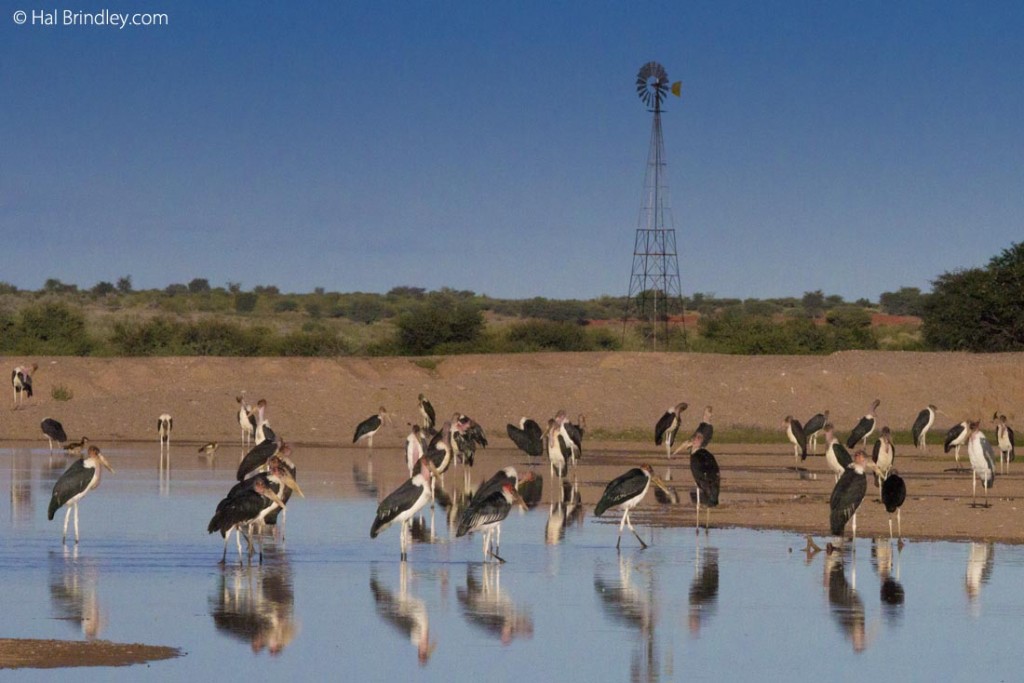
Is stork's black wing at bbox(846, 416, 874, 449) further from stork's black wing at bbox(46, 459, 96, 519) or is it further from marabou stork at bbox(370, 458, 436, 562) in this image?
stork's black wing at bbox(46, 459, 96, 519)

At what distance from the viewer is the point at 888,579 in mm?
15438

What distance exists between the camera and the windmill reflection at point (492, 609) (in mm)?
12656

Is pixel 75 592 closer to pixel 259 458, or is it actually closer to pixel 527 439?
pixel 259 458

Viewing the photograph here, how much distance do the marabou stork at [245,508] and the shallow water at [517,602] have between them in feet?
1.28

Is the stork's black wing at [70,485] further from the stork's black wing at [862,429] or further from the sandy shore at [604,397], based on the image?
the stork's black wing at [862,429]

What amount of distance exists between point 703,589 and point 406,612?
2.90 meters

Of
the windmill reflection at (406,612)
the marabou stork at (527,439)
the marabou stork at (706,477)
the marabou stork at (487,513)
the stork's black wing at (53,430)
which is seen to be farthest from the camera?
the stork's black wing at (53,430)

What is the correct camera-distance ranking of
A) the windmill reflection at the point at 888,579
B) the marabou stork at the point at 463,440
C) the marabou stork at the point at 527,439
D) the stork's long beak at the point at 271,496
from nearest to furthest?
1. the windmill reflection at the point at 888,579
2. the stork's long beak at the point at 271,496
3. the marabou stork at the point at 463,440
4. the marabou stork at the point at 527,439

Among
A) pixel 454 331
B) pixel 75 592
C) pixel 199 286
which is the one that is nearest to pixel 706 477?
pixel 75 592

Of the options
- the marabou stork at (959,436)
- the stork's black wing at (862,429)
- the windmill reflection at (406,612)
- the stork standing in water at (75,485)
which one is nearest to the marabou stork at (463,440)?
the stork's black wing at (862,429)

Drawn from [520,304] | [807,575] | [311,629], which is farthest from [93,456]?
[520,304]

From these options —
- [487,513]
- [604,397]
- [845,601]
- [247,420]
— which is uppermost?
[604,397]

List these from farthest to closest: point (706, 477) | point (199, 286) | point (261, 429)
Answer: point (199, 286), point (261, 429), point (706, 477)

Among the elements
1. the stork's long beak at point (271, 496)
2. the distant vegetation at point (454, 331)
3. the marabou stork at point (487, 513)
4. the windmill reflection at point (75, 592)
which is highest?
the distant vegetation at point (454, 331)
